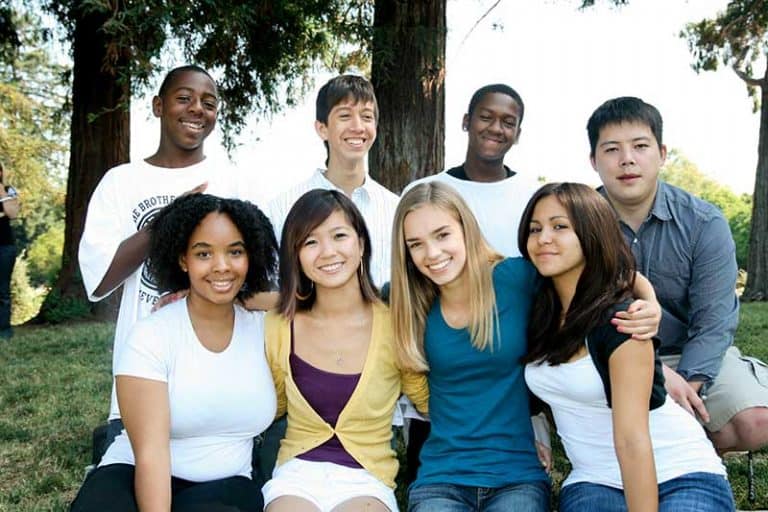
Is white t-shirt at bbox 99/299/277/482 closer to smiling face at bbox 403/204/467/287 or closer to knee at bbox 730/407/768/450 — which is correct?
smiling face at bbox 403/204/467/287

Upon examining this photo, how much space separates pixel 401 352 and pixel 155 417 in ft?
3.18

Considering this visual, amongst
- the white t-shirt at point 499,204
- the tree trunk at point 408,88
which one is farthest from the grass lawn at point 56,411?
the tree trunk at point 408,88

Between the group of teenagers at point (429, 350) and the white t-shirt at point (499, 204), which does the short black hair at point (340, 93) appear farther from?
the group of teenagers at point (429, 350)

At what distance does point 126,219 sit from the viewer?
367cm

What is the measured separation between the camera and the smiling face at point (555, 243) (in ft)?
9.73

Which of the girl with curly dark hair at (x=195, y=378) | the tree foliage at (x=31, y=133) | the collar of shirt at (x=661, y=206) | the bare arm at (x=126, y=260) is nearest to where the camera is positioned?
the girl with curly dark hair at (x=195, y=378)

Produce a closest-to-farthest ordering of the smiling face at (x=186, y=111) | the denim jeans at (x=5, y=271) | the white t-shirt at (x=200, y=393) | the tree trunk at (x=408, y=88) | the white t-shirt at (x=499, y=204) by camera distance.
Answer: the white t-shirt at (x=200, y=393) < the smiling face at (x=186, y=111) < the white t-shirt at (x=499, y=204) < the tree trunk at (x=408, y=88) < the denim jeans at (x=5, y=271)

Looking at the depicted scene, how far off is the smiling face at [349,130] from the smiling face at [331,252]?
849mm

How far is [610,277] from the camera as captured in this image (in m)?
2.94

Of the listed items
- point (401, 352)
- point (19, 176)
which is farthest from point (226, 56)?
point (19, 176)

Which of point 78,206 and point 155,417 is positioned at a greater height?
point 78,206

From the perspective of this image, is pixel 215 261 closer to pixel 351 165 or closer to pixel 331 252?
pixel 331 252

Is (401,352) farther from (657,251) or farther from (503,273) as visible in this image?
(657,251)

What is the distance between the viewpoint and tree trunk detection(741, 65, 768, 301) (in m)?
15.5
